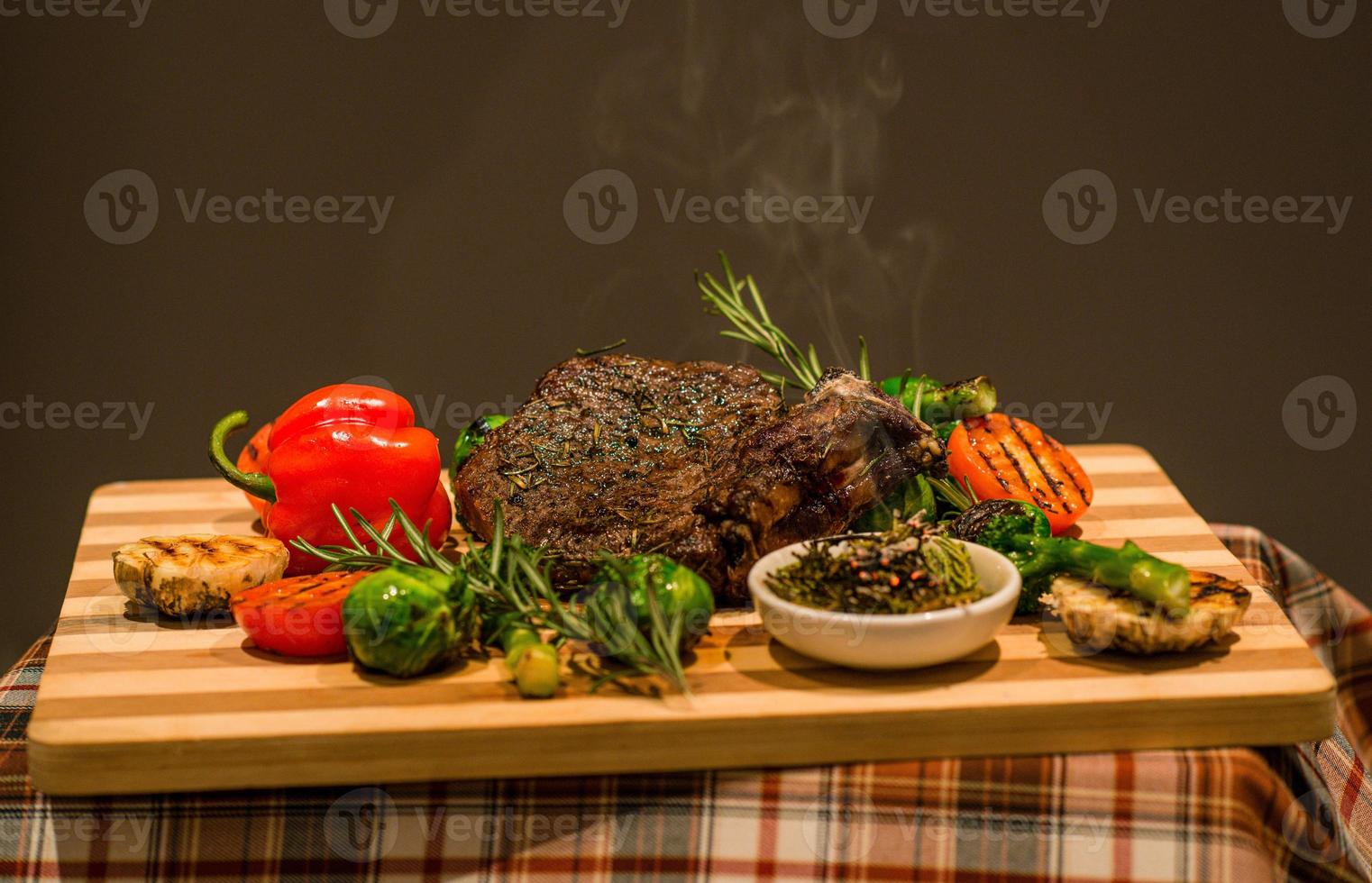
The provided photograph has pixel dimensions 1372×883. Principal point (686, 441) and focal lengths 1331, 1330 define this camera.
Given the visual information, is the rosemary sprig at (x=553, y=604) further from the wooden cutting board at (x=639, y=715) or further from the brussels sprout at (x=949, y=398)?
the brussels sprout at (x=949, y=398)

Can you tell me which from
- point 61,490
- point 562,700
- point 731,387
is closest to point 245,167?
point 61,490

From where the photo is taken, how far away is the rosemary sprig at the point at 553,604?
227 cm

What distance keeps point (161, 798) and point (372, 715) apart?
0.38m

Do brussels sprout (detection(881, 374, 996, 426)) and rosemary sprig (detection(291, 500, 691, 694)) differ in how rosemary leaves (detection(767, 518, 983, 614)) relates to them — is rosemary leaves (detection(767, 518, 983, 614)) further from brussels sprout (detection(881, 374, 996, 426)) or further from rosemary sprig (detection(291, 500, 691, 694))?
brussels sprout (detection(881, 374, 996, 426))

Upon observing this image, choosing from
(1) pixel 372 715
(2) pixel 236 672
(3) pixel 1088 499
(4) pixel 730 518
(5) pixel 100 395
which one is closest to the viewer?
(1) pixel 372 715

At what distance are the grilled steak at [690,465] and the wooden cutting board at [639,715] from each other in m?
0.31

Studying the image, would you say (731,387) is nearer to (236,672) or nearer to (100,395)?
(236,672)

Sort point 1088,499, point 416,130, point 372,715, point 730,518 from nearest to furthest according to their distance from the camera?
point 372,715 → point 730,518 → point 1088,499 → point 416,130

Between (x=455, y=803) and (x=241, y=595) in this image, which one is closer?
(x=455, y=803)

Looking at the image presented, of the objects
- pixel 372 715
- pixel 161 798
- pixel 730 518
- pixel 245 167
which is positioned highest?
pixel 245 167

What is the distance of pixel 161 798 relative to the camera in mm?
2215

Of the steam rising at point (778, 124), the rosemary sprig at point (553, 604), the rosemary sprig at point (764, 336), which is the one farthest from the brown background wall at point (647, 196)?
the rosemary sprig at point (553, 604)

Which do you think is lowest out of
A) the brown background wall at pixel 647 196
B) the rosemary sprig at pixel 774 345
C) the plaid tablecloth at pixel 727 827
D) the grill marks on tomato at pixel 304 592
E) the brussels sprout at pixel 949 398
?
the plaid tablecloth at pixel 727 827

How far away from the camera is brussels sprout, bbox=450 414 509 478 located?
124 inches
